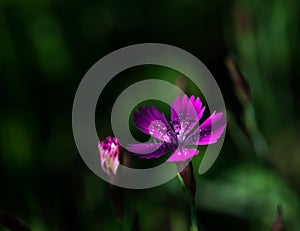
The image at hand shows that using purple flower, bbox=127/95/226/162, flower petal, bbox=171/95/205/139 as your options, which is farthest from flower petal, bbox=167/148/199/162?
flower petal, bbox=171/95/205/139

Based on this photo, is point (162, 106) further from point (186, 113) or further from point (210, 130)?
point (210, 130)

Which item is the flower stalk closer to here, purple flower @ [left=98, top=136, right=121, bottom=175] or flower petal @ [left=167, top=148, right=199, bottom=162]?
flower petal @ [left=167, top=148, right=199, bottom=162]

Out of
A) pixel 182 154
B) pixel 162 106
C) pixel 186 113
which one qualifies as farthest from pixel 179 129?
pixel 162 106

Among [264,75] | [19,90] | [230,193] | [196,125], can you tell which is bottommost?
[230,193]

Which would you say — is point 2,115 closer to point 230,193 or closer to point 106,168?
point 230,193

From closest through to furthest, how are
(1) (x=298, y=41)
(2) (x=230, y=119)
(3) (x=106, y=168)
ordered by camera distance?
(3) (x=106, y=168) < (2) (x=230, y=119) < (1) (x=298, y=41)

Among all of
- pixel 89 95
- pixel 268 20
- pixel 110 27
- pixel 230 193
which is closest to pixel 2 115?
pixel 89 95
